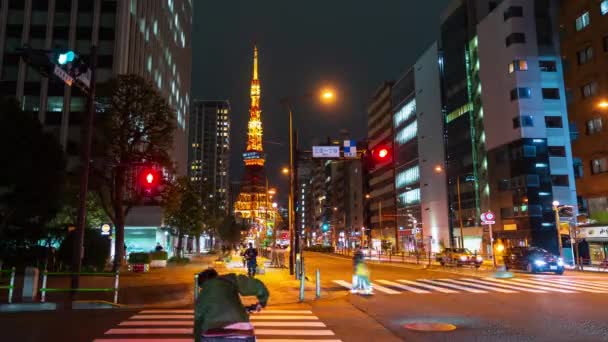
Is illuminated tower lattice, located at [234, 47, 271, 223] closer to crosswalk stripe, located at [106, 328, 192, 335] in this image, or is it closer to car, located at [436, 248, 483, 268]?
car, located at [436, 248, 483, 268]

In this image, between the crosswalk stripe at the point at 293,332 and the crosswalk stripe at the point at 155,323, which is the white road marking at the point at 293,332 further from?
the crosswalk stripe at the point at 155,323

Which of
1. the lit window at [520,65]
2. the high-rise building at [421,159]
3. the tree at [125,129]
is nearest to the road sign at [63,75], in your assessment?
the tree at [125,129]

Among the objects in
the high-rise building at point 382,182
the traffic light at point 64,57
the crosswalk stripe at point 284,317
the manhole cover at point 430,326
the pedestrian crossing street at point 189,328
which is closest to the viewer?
the pedestrian crossing street at point 189,328

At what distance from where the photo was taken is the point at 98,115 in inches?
1179

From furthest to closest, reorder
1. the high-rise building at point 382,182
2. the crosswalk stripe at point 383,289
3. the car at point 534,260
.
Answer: the high-rise building at point 382,182, the car at point 534,260, the crosswalk stripe at point 383,289

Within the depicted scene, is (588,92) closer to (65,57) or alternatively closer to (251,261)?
(251,261)

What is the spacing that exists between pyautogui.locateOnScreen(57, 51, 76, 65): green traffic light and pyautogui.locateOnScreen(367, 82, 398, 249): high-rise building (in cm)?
8613

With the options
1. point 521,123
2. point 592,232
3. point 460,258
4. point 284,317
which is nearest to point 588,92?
point 521,123

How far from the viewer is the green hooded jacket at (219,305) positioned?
448cm

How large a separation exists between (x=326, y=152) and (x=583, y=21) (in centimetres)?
3632

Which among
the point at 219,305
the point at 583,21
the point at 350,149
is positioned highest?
the point at 583,21

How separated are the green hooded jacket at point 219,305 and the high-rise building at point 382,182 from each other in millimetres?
93748

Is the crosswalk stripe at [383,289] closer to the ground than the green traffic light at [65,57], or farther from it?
closer to the ground

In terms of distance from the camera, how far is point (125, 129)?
29.0 metres
